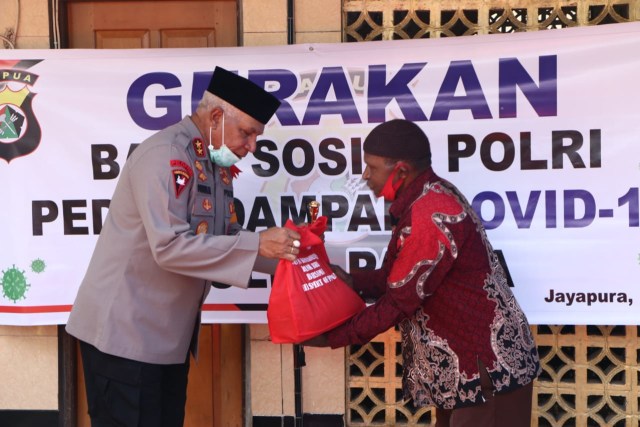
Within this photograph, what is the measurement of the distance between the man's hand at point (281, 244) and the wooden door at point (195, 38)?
1.52 meters

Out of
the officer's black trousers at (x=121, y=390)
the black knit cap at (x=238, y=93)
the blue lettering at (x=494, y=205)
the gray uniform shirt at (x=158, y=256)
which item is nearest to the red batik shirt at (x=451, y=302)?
the gray uniform shirt at (x=158, y=256)

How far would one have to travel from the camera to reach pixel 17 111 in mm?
3648

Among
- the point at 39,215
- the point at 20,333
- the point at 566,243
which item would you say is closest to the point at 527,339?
the point at 566,243

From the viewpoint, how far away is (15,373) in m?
3.88

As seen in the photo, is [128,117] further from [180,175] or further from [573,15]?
[573,15]

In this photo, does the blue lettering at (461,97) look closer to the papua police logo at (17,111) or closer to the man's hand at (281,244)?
the man's hand at (281,244)

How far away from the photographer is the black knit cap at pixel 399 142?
237 cm

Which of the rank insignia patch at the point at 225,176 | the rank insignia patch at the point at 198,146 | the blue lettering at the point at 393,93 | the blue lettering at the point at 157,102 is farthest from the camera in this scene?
the blue lettering at the point at 157,102

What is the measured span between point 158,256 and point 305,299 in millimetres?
559

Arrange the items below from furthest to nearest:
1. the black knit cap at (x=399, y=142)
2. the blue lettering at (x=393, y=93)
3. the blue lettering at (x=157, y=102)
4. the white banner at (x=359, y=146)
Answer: the blue lettering at (x=157, y=102) → the blue lettering at (x=393, y=93) → the white banner at (x=359, y=146) → the black knit cap at (x=399, y=142)

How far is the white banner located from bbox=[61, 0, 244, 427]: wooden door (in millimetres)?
286

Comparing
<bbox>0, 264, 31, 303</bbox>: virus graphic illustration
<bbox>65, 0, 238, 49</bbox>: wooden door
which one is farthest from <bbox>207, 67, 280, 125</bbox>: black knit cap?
<bbox>0, 264, 31, 303</bbox>: virus graphic illustration

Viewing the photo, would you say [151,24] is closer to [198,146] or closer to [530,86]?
[198,146]

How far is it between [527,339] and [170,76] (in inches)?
91.2
